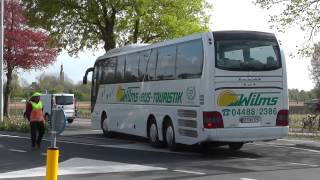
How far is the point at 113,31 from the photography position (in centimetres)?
3700

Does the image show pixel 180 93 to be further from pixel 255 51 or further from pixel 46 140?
pixel 46 140

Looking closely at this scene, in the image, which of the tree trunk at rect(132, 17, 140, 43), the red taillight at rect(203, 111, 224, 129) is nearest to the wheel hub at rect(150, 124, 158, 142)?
the red taillight at rect(203, 111, 224, 129)

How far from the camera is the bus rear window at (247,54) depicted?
1630 centimetres

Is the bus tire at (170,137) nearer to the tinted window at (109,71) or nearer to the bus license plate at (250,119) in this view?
the bus license plate at (250,119)

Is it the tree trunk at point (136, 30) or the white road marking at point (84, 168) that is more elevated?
the tree trunk at point (136, 30)

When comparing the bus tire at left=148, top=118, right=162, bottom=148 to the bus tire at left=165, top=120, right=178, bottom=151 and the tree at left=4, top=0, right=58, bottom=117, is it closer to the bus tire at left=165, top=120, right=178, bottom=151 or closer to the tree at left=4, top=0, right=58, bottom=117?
the bus tire at left=165, top=120, right=178, bottom=151

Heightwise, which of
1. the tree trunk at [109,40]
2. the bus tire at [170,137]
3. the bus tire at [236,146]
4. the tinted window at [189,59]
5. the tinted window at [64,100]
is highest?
the tree trunk at [109,40]

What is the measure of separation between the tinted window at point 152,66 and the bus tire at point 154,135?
131cm

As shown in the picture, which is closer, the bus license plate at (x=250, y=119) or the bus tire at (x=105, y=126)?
the bus license plate at (x=250, y=119)

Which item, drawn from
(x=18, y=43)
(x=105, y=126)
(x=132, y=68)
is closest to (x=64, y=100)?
(x=18, y=43)

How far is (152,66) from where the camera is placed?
1955cm

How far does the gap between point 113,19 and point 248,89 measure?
67.7ft

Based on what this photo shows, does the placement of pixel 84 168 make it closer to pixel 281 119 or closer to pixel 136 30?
pixel 281 119

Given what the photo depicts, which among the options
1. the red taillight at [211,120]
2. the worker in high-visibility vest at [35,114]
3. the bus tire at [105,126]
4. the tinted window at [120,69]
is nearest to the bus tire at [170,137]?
the red taillight at [211,120]
